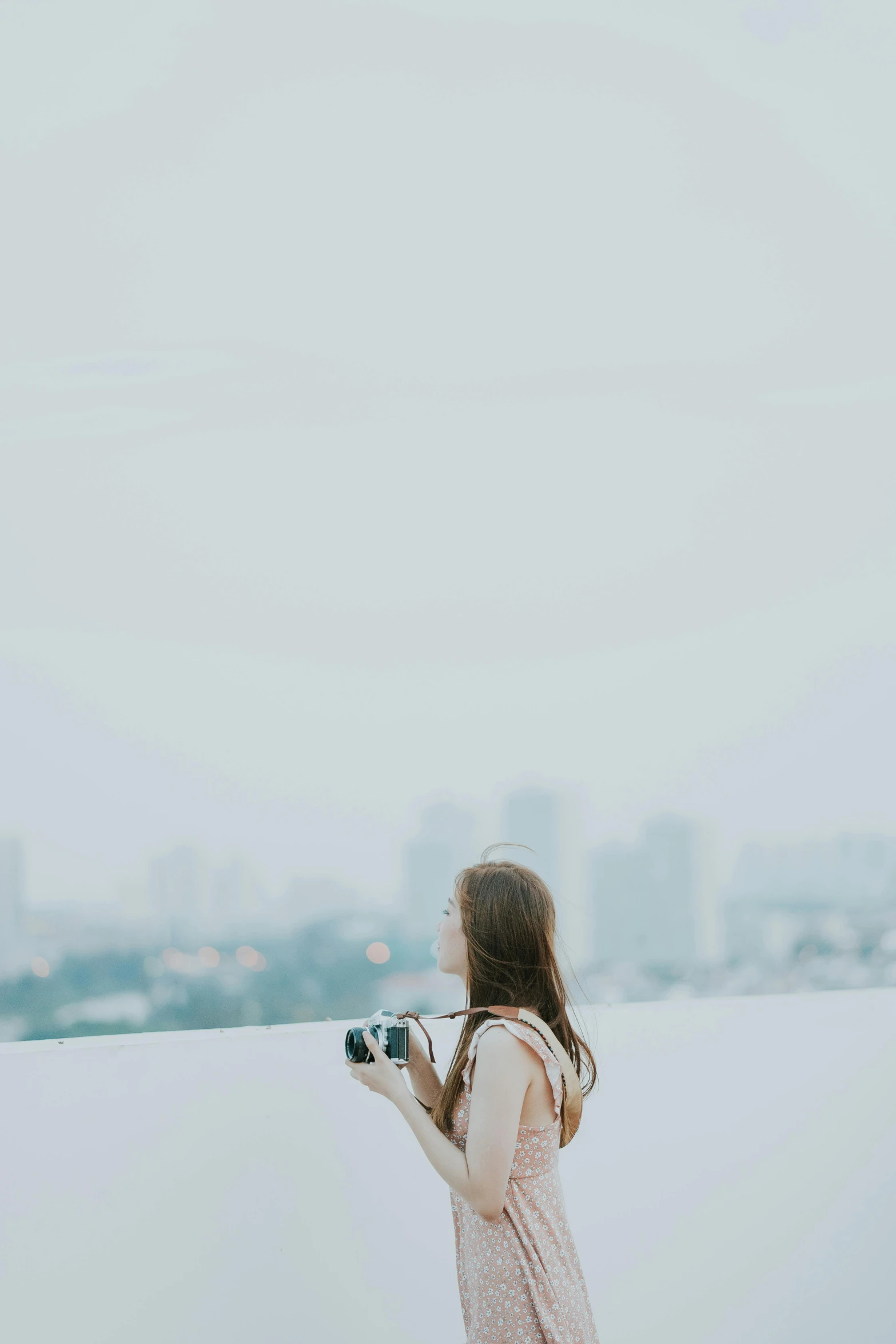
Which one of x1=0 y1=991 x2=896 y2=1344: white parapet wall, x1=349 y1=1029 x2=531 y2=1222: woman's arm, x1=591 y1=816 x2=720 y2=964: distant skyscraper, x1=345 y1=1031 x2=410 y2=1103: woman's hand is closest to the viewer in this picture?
x1=349 y1=1029 x2=531 y2=1222: woman's arm

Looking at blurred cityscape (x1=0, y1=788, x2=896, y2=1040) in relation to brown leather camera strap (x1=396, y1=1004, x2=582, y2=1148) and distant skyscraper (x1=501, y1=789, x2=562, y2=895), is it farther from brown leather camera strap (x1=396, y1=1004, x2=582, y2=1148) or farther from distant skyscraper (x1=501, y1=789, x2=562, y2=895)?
brown leather camera strap (x1=396, y1=1004, x2=582, y2=1148)

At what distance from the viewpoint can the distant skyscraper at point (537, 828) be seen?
85.6 inches

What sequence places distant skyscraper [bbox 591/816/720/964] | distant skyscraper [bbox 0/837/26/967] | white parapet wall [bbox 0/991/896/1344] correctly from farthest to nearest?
distant skyscraper [bbox 591/816/720/964] → distant skyscraper [bbox 0/837/26/967] → white parapet wall [bbox 0/991/896/1344]

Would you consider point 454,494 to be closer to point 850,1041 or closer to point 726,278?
point 726,278

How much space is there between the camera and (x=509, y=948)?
4.21 ft

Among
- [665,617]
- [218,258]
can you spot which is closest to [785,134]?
[665,617]

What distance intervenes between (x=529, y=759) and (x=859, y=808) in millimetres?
823

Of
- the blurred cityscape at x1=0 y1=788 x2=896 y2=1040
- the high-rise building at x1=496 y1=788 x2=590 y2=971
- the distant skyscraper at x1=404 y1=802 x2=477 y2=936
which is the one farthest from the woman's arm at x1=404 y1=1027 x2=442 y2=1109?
the high-rise building at x1=496 y1=788 x2=590 y2=971

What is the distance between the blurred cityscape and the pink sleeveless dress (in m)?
0.72

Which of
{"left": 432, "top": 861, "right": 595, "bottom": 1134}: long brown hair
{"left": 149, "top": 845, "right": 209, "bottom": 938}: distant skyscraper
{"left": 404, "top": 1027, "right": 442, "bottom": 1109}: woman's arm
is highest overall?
{"left": 149, "top": 845, "right": 209, "bottom": 938}: distant skyscraper

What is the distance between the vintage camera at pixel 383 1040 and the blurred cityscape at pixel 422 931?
636 mm

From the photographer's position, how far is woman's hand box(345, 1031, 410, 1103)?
124 cm

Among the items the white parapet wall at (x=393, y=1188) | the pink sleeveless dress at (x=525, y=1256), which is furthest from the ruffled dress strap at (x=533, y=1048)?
the white parapet wall at (x=393, y=1188)

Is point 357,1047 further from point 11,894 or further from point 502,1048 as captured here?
point 11,894
